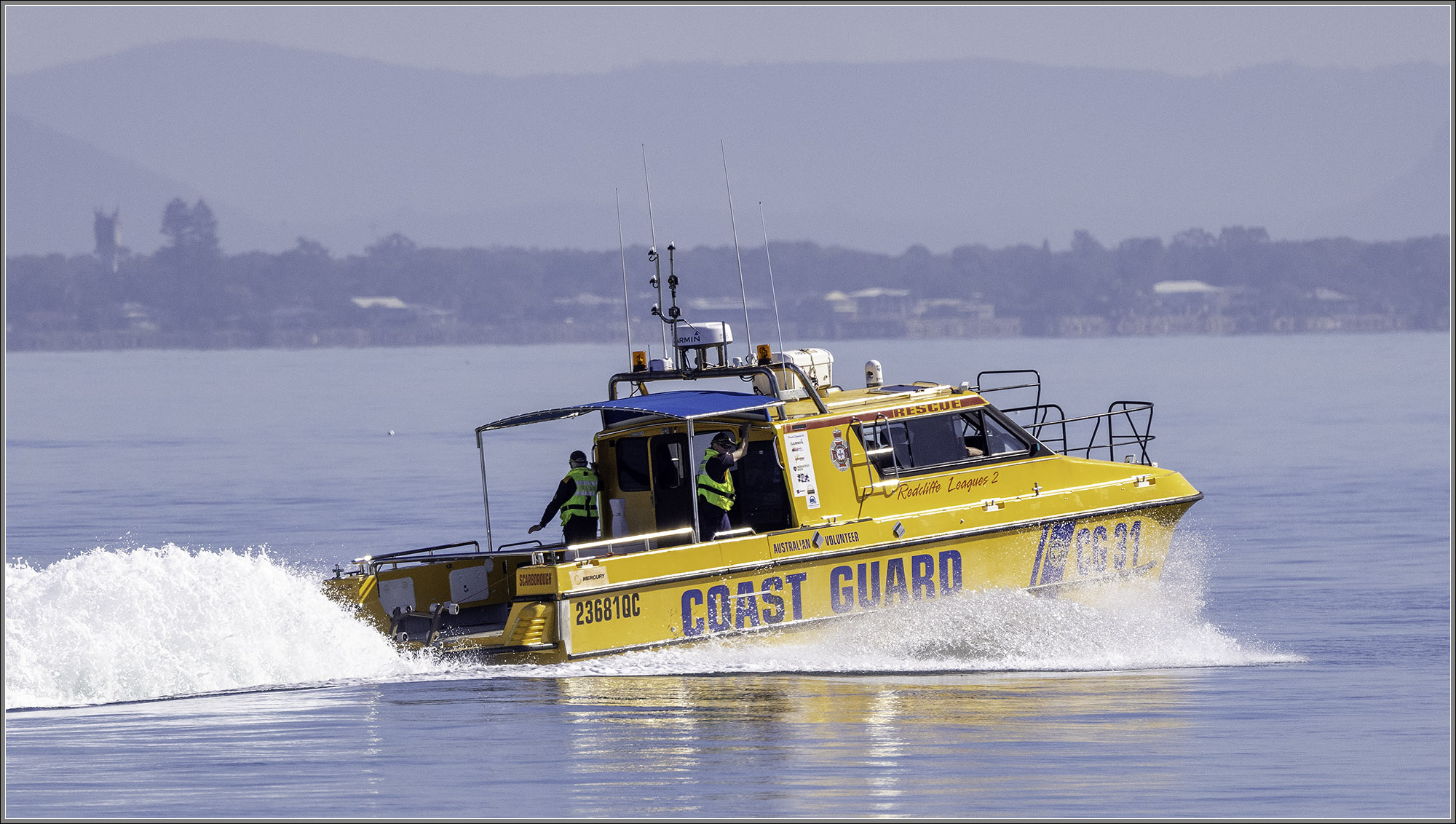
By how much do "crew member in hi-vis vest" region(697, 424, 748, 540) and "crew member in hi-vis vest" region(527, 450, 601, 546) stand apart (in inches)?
37.9

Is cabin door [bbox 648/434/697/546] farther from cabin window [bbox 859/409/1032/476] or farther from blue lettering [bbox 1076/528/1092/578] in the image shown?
blue lettering [bbox 1076/528/1092/578]

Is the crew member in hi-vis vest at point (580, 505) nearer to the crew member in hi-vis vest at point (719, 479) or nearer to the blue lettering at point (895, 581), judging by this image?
the crew member in hi-vis vest at point (719, 479)

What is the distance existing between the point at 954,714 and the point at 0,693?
6.00 meters

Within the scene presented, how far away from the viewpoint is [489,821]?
31.8 ft

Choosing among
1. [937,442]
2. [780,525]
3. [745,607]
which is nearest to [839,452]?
[780,525]

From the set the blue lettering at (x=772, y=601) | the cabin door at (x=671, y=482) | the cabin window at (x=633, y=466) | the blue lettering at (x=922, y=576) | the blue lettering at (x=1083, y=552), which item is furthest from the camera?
the blue lettering at (x=1083, y=552)

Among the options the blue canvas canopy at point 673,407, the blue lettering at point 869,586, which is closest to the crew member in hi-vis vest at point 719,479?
the blue canvas canopy at point 673,407

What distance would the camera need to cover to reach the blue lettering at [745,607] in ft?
46.2

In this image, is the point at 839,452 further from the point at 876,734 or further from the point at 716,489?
the point at 876,734

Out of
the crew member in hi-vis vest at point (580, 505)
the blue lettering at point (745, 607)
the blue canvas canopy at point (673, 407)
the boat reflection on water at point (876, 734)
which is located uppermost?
the blue canvas canopy at point (673, 407)

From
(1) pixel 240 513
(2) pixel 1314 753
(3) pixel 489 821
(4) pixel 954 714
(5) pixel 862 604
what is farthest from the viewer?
(1) pixel 240 513

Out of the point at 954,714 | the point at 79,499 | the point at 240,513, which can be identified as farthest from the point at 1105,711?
the point at 79,499

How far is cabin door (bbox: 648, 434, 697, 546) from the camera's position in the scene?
49.6 feet

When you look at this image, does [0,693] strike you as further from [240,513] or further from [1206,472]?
[1206,472]
